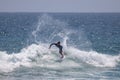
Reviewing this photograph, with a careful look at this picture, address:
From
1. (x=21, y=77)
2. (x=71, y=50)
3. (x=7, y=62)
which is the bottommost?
(x=21, y=77)

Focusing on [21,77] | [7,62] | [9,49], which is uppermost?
[9,49]

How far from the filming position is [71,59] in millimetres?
28344

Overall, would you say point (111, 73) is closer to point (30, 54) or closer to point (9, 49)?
point (30, 54)

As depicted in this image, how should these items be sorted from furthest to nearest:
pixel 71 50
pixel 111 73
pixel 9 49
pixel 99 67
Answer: pixel 9 49, pixel 71 50, pixel 99 67, pixel 111 73

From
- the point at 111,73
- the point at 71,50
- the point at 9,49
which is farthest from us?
the point at 9,49

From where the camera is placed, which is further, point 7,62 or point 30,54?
point 30,54

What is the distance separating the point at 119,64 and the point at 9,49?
16.6 meters

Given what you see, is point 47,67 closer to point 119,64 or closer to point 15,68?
point 15,68

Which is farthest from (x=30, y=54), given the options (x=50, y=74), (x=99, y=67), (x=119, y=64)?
(x=119, y=64)

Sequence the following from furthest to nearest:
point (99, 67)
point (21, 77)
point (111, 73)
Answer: point (99, 67) < point (111, 73) < point (21, 77)

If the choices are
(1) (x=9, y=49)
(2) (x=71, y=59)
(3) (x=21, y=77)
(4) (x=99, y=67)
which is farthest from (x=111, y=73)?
(1) (x=9, y=49)

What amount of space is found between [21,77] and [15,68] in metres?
2.11

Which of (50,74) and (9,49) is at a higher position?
(9,49)

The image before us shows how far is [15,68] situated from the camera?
25.5m
